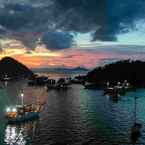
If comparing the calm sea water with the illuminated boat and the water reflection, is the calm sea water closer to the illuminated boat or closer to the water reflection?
the water reflection

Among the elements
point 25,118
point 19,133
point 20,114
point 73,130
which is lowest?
point 19,133

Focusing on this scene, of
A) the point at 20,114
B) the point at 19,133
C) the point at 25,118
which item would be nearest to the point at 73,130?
the point at 19,133

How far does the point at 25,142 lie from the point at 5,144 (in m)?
4.83

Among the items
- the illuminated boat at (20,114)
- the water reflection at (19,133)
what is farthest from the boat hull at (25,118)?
the water reflection at (19,133)

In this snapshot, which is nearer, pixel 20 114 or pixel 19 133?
pixel 19 133

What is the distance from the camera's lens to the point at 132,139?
98125mm

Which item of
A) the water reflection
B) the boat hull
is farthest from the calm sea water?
the boat hull

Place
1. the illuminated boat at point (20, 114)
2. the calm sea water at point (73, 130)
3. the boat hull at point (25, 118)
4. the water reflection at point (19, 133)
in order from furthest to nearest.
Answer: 1. the illuminated boat at point (20, 114)
2. the boat hull at point (25, 118)
3. the water reflection at point (19, 133)
4. the calm sea water at point (73, 130)

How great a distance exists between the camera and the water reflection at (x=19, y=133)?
98062mm

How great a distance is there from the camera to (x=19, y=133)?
356ft

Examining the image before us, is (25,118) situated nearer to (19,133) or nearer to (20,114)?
(20,114)

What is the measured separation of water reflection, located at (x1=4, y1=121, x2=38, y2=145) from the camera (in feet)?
322

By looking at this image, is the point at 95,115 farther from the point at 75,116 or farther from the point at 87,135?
the point at 87,135

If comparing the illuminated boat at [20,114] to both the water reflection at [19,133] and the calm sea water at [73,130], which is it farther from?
the water reflection at [19,133]
